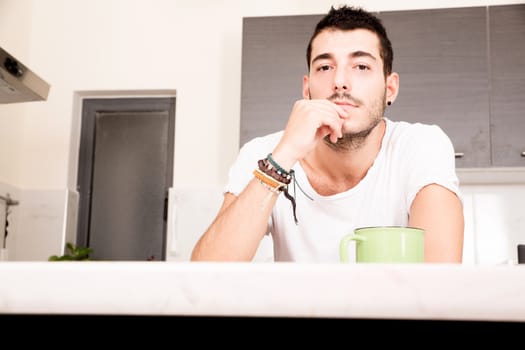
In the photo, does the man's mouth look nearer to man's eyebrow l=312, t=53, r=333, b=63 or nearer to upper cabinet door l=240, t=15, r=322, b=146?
man's eyebrow l=312, t=53, r=333, b=63

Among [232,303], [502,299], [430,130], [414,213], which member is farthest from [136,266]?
[430,130]

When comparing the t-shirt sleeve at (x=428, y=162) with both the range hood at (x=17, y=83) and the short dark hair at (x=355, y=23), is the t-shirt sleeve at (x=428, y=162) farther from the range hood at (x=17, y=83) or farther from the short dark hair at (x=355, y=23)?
the range hood at (x=17, y=83)

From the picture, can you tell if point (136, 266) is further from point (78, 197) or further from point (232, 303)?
point (78, 197)

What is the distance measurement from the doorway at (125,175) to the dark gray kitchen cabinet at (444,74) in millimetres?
761

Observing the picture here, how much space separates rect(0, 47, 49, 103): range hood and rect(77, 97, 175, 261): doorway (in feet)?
3.35

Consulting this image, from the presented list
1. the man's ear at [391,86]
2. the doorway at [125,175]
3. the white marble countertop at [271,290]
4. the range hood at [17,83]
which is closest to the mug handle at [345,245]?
the white marble countertop at [271,290]

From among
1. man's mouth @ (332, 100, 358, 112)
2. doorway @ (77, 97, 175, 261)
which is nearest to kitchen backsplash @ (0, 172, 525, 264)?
doorway @ (77, 97, 175, 261)

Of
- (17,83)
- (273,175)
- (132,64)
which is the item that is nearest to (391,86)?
(273,175)

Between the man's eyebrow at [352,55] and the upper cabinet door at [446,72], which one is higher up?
the upper cabinet door at [446,72]

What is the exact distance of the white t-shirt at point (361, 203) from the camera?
158cm

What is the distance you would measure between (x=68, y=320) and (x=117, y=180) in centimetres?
304

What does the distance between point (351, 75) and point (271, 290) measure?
132 cm

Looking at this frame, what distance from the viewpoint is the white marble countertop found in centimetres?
45

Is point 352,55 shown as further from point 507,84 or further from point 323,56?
point 507,84
